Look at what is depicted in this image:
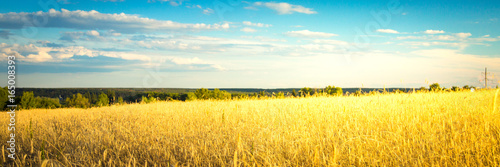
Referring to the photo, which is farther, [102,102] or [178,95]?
[178,95]

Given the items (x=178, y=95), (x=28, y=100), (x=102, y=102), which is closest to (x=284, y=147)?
(x=102, y=102)

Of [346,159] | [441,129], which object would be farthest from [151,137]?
[441,129]

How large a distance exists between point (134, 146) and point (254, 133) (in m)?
2.01

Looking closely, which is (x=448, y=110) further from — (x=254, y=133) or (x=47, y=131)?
(x=47, y=131)

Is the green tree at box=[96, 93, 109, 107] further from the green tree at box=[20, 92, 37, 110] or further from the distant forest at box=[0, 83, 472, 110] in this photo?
the green tree at box=[20, 92, 37, 110]

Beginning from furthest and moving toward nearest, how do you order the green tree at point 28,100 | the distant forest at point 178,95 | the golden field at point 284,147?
1. the green tree at point 28,100
2. the distant forest at point 178,95
3. the golden field at point 284,147

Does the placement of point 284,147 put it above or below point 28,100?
above

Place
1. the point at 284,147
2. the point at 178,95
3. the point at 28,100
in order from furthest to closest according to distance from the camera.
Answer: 1. the point at 178,95
2. the point at 28,100
3. the point at 284,147

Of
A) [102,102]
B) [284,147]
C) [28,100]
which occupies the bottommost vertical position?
[102,102]

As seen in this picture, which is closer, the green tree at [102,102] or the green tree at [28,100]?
the green tree at [102,102]

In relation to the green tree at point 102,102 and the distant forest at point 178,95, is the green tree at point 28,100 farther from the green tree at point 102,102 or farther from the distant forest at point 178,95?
the green tree at point 102,102

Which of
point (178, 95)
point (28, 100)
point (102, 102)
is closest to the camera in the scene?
point (102, 102)

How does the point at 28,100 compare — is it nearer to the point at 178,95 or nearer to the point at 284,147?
the point at 178,95

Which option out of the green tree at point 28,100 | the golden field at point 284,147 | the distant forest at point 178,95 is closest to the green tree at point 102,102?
the distant forest at point 178,95
